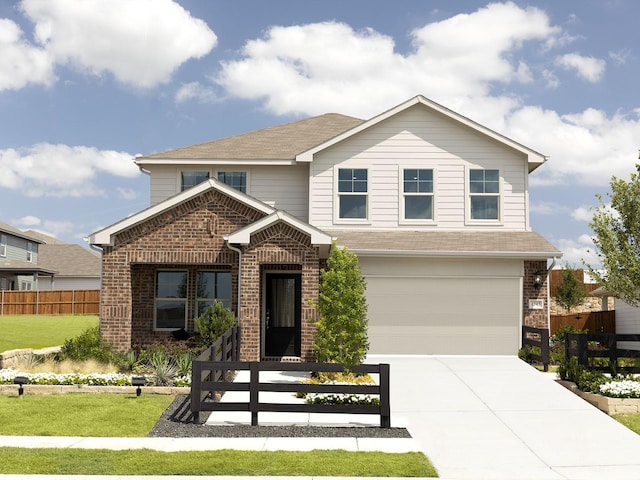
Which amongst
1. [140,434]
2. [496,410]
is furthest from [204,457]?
[496,410]

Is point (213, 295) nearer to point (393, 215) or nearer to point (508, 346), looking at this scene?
point (393, 215)

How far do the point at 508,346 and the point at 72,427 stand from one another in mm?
13696

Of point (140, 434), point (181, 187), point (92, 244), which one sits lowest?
point (140, 434)

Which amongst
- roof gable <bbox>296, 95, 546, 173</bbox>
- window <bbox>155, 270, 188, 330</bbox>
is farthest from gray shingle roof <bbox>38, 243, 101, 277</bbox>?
roof gable <bbox>296, 95, 546, 173</bbox>

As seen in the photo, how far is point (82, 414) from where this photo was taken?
39.9ft

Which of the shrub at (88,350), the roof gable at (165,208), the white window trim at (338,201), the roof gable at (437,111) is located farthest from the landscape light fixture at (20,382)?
the roof gable at (437,111)

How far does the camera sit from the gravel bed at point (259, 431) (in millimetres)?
10977

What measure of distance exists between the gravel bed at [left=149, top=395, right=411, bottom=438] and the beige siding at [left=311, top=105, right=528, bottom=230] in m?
10.9

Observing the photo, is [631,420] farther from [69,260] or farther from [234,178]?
[69,260]

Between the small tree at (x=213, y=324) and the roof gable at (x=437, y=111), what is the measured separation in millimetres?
6470

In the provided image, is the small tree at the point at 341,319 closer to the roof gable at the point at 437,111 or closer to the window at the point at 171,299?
the window at the point at 171,299

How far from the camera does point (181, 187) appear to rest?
75.4ft

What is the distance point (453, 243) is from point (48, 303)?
30.9 m

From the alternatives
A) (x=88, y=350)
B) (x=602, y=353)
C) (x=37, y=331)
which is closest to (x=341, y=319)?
(x=602, y=353)
